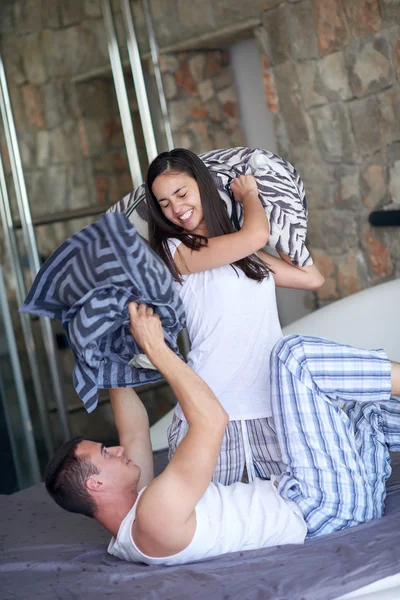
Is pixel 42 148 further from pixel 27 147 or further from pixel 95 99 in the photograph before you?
pixel 95 99

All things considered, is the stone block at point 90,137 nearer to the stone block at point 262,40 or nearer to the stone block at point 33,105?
the stone block at point 33,105

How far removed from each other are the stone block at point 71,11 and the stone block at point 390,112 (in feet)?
5.24

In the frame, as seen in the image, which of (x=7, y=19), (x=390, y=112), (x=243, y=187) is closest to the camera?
(x=243, y=187)

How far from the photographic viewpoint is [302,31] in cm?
343

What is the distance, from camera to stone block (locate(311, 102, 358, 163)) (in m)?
3.39

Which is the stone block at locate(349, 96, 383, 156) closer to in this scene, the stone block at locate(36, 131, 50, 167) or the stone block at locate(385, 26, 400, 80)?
the stone block at locate(385, 26, 400, 80)

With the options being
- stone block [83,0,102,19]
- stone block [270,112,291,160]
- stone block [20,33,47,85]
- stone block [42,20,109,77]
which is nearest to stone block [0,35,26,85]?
stone block [20,33,47,85]

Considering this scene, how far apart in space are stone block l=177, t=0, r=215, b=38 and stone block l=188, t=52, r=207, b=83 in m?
0.18

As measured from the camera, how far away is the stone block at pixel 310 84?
344 centimetres

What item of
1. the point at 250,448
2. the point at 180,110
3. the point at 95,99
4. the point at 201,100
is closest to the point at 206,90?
the point at 201,100

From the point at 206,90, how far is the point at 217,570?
114 inches

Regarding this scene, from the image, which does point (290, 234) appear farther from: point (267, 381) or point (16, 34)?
point (16, 34)

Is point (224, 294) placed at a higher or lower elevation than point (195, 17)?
lower

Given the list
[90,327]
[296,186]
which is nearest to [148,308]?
[90,327]
